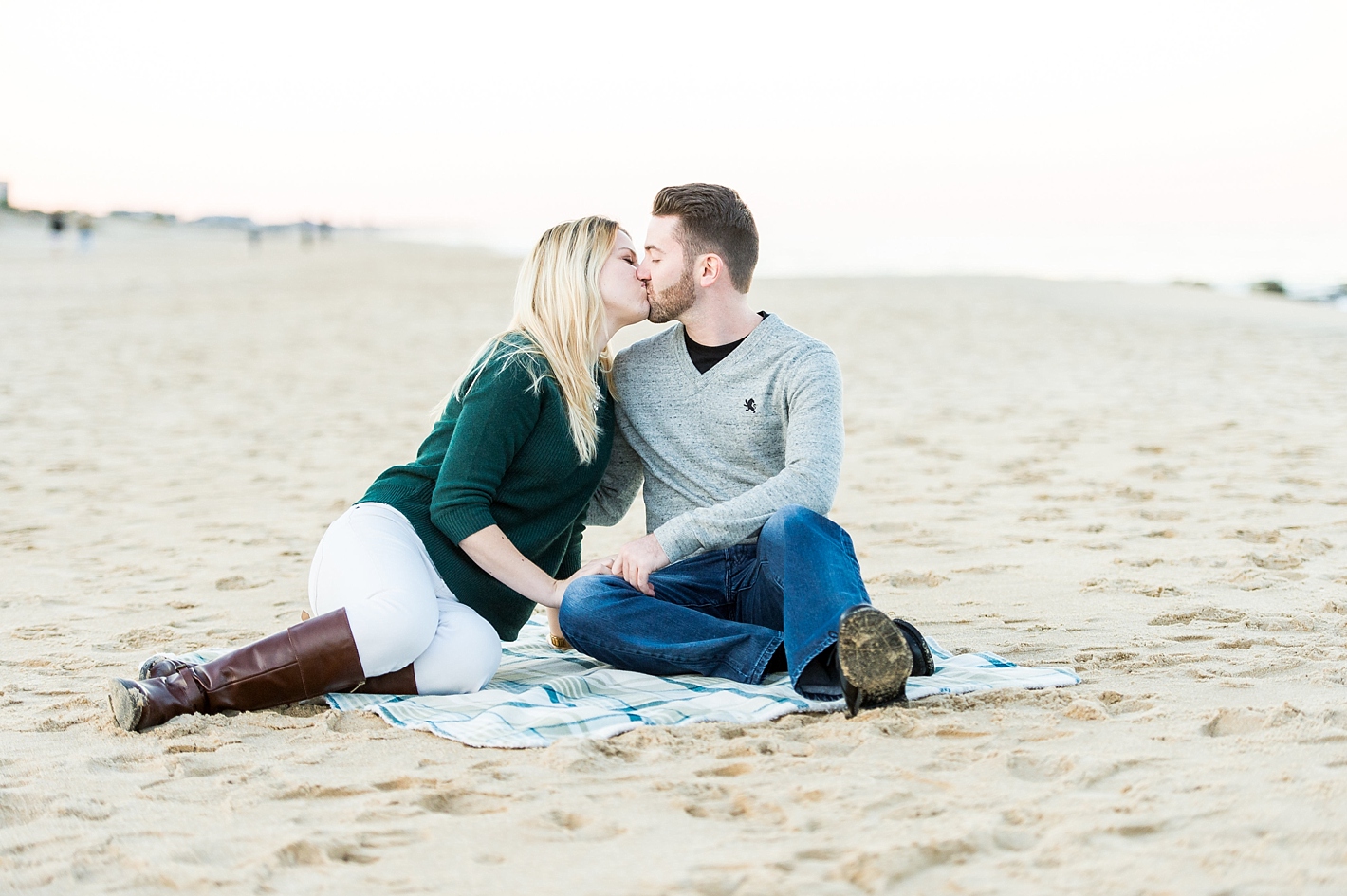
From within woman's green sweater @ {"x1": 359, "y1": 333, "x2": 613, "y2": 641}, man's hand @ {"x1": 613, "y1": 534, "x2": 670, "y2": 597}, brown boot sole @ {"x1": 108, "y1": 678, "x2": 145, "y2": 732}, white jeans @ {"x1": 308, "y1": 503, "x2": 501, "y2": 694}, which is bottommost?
brown boot sole @ {"x1": 108, "y1": 678, "x2": 145, "y2": 732}

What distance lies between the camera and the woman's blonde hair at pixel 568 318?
3.35m

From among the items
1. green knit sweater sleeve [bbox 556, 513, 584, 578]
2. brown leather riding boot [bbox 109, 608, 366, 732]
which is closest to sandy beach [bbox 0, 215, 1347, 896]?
brown leather riding boot [bbox 109, 608, 366, 732]

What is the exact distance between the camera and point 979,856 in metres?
2.04

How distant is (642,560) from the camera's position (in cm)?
322

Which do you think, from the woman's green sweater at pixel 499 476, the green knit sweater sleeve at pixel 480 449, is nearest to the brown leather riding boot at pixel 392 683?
the woman's green sweater at pixel 499 476

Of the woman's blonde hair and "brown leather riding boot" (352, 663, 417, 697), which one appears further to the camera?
the woman's blonde hair

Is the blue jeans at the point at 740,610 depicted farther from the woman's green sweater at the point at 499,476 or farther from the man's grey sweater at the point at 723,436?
the woman's green sweater at the point at 499,476

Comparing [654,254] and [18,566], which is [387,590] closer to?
[654,254]

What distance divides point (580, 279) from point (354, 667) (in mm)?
1249

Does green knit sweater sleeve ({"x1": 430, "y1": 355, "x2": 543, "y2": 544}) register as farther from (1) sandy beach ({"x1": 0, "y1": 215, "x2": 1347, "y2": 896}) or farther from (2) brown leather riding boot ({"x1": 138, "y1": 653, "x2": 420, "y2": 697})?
(1) sandy beach ({"x1": 0, "y1": 215, "x2": 1347, "y2": 896})

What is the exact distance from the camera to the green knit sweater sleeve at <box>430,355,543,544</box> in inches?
125

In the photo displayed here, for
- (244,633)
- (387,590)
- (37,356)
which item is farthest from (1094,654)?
(37,356)

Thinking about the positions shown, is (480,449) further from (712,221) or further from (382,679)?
(712,221)

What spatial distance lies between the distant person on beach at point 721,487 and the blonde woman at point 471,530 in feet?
0.47
